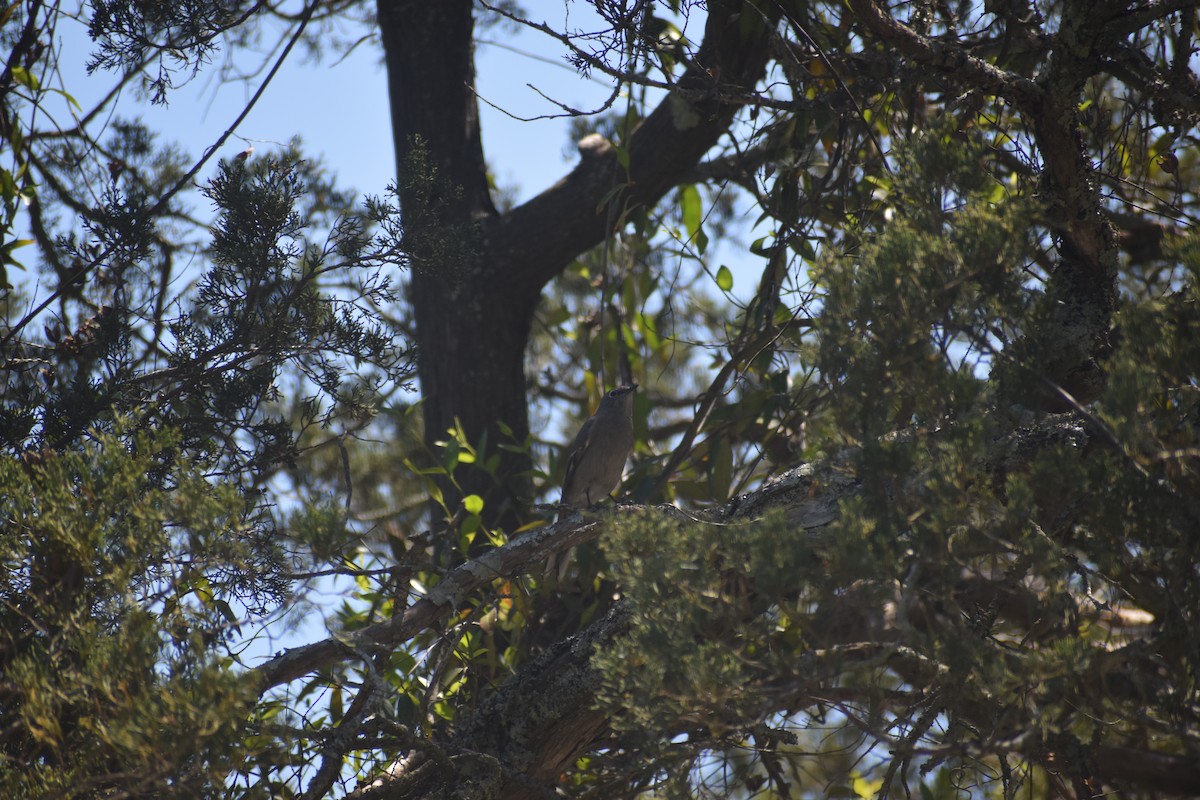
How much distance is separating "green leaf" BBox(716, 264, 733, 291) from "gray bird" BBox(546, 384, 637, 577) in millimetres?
927

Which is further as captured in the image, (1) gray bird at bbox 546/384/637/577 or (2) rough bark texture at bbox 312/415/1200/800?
(1) gray bird at bbox 546/384/637/577

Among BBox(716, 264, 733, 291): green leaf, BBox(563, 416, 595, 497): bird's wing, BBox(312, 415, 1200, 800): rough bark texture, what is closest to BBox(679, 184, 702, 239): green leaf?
BBox(716, 264, 733, 291): green leaf

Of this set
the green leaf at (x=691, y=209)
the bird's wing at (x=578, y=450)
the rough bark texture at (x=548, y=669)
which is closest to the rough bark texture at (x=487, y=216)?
the green leaf at (x=691, y=209)

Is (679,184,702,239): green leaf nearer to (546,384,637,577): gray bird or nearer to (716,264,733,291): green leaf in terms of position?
(716,264,733,291): green leaf

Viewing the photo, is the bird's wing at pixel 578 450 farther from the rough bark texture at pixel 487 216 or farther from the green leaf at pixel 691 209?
the green leaf at pixel 691 209

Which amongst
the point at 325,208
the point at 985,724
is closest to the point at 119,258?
the point at 325,208

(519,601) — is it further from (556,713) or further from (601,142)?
(601,142)

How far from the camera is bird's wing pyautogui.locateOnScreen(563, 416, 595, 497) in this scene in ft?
18.5

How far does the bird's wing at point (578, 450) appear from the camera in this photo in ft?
18.5

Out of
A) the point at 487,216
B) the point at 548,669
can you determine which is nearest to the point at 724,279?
the point at 487,216

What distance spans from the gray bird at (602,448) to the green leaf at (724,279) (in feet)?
3.04

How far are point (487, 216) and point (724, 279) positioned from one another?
1518mm

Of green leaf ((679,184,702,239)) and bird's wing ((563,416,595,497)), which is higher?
green leaf ((679,184,702,239))

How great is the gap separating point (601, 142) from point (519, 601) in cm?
272
